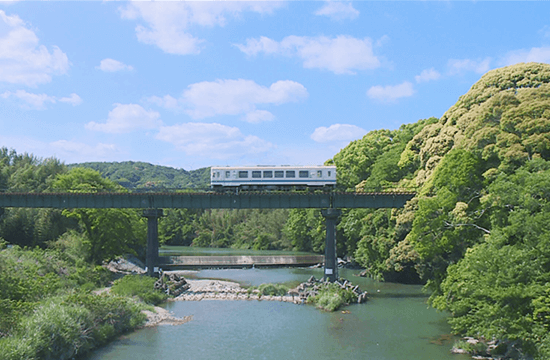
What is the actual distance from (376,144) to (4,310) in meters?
53.8

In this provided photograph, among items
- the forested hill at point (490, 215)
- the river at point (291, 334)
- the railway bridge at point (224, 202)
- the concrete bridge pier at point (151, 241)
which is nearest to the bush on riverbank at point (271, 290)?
the river at point (291, 334)

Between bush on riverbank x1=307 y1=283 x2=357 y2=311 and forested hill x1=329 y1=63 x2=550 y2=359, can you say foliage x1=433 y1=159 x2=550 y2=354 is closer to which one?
forested hill x1=329 y1=63 x2=550 y2=359

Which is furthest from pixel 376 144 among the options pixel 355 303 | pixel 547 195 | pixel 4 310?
pixel 4 310

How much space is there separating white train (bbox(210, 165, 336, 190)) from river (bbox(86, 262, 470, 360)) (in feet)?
41.2

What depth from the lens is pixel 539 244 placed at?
2041 centimetres

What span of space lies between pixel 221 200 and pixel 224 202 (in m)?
0.33

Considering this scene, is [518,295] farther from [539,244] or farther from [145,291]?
[145,291]

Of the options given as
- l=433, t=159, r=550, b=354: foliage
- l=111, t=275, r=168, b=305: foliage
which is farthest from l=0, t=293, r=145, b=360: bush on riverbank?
l=433, t=159, r=550, b=354: foliage

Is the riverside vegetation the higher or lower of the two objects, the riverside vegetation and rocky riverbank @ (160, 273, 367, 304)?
the higher

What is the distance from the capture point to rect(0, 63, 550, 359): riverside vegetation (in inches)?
803

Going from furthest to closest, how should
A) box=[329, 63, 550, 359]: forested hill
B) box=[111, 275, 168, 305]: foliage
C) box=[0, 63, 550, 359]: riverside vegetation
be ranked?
box=[111, 275, 168, 305]: foliage → box=[0, 63, 550, 359]: riverside vegetation → box=[329, 63, 550, 359]: forested hill

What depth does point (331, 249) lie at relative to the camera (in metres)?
41.8

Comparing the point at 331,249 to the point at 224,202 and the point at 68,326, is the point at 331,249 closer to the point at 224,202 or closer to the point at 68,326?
the point at 224,202

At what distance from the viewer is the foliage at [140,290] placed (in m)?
34.9
